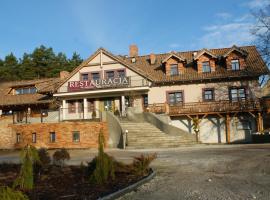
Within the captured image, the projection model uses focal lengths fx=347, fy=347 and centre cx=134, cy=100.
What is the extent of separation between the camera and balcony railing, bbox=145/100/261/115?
2959cm

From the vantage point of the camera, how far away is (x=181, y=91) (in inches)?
1276

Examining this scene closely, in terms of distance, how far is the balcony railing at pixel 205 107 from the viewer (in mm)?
29594

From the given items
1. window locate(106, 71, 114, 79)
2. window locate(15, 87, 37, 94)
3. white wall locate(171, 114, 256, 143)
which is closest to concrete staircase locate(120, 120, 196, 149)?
white wall locate(171, 114, 256, 143)

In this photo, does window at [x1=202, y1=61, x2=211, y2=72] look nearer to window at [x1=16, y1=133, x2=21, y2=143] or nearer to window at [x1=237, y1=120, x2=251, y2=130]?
window at [x1=237, y1=120, x2=251, y2=130]

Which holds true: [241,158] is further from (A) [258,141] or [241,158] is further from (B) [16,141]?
(B) [16,141]

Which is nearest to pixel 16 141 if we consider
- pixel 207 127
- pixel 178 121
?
pixel 178 121

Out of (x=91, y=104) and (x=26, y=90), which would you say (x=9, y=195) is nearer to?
(x=91, y=104)

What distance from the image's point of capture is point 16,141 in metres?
29.0

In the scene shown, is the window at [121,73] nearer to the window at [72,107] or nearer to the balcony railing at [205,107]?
the balcony railing at [205,107]

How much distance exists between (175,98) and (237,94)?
563 cm

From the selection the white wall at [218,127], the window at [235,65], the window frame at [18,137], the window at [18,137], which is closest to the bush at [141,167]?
the window frame at [18,137]

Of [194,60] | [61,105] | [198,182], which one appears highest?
[194,60]

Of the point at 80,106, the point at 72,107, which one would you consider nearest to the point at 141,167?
the point at 80,106

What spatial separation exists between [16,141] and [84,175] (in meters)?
20.5
